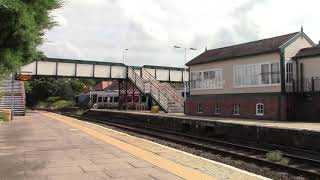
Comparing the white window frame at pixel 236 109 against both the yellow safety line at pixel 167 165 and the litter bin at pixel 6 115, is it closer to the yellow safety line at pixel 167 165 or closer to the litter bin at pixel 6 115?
the litter bin at pixel 6 115

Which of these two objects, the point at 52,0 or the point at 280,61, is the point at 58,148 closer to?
the point at 52,0

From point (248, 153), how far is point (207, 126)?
31.1 feet

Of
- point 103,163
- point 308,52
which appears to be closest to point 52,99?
point 308,52

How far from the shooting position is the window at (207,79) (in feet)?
120

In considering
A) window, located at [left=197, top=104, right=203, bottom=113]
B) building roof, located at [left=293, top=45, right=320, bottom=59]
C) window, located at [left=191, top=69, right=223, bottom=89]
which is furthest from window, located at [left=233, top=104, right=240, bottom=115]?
building roof, located at [left=293, top=45, right=320, bottom=59]

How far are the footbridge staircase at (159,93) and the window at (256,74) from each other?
49.6 ft

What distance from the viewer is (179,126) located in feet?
106

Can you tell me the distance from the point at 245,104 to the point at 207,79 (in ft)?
20.9

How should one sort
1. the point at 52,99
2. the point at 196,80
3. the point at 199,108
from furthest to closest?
1. the point at 52,99
2. the point at 196,80
3. the point at 199,108

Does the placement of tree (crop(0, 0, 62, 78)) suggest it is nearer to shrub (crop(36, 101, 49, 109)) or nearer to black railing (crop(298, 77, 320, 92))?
black railing (crop(298, 77, 320, 92))

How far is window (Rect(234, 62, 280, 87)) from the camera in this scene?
101ft

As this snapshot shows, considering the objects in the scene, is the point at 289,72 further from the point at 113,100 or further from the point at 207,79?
the point at 113,100

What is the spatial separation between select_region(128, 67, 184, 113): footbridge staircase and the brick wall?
9.81 m

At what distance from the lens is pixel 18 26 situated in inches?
378
